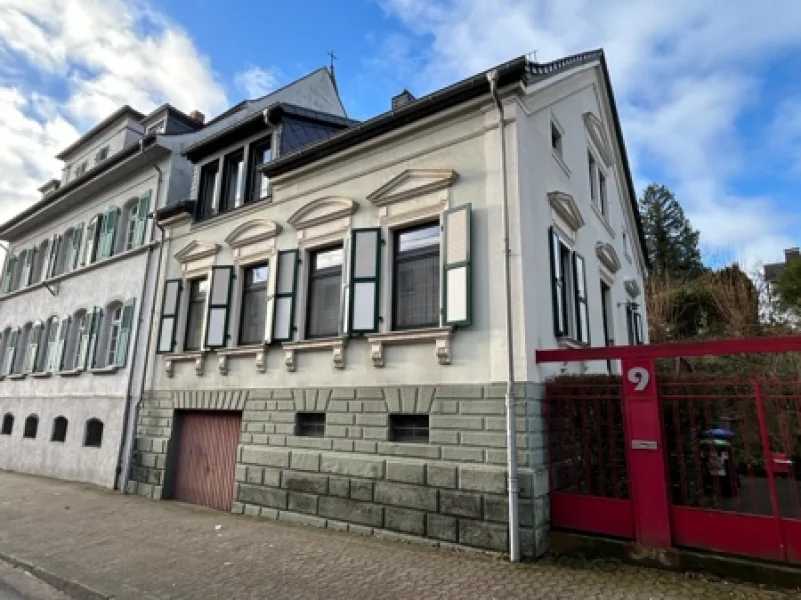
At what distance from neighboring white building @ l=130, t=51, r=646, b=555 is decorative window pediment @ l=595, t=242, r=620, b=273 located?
104 millimetres

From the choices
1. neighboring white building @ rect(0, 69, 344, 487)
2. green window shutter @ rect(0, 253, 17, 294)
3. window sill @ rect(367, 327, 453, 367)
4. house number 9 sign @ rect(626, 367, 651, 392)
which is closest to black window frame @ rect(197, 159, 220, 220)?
neighboring white building @ rect(0, 69, 344, 487)

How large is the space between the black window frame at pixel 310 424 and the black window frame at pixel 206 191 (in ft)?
19.9

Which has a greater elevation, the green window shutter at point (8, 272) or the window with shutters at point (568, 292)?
the green window shutter at point (8, 272)

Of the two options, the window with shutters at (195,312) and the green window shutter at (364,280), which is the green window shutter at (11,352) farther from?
the green window shutter at (364,280)

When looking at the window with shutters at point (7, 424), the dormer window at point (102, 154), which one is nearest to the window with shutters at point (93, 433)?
the window with shutters at point (7, 424)

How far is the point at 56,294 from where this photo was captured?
16141mm

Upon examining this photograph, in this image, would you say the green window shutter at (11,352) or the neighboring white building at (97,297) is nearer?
the neighboring white building at (97,297)

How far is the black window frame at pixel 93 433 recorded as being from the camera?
12602 mm

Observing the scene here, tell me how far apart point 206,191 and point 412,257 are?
705cm

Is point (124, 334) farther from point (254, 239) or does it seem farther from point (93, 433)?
point (254, 239)

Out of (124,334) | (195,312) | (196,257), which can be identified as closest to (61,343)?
(124,334)

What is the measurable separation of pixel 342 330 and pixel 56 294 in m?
13.1

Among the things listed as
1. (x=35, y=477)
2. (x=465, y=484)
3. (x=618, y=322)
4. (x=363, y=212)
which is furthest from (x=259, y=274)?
(x=35, y=477)

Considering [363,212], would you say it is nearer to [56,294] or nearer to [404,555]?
[404,555]
